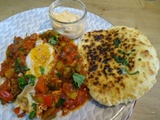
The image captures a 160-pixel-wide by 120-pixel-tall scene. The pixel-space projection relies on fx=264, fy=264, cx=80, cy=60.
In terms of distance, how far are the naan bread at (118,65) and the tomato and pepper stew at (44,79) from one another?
0.14m

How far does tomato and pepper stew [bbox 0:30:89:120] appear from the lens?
8.34 feet

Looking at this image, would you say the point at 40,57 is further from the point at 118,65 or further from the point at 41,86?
the point at 118,65

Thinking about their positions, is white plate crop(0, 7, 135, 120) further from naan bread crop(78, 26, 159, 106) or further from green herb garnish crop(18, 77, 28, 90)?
green herb garnish crop(18, 77, 28, 90)

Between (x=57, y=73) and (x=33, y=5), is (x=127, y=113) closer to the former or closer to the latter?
(x=57, y=73)

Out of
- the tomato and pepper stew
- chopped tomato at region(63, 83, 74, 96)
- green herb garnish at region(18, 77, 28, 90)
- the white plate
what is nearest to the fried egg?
the tomato and pepper stew

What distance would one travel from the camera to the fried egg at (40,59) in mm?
2738

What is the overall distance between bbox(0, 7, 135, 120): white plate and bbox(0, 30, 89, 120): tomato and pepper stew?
0.08 meters

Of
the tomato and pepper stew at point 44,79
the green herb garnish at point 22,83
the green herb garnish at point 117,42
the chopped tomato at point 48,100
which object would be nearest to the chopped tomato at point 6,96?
the tomato and pepper stew at point 44,79

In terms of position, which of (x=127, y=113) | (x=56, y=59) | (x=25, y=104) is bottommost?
(x=127, y=113)

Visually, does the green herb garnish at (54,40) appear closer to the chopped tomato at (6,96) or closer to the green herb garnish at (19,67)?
the green herb garnish at (19,67)

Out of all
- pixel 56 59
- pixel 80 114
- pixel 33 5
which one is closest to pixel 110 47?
pixel 56 59

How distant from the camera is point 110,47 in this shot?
2.82 m

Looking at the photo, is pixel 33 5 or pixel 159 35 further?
pixel 33 5

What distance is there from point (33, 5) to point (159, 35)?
1.89m
